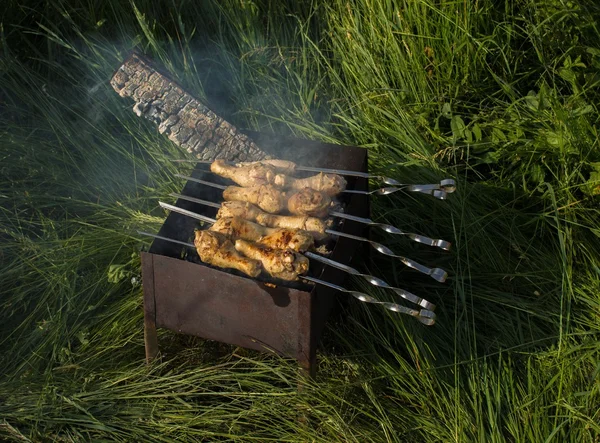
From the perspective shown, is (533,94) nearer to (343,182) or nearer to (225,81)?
(343,182)

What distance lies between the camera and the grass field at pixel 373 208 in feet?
10.7

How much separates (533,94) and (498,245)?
3.50 feet

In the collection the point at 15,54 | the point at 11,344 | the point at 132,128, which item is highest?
the point at 15,54

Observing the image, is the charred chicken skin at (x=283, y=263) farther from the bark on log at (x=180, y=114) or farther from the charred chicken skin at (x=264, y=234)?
the bark on log at (x=180, y=114)

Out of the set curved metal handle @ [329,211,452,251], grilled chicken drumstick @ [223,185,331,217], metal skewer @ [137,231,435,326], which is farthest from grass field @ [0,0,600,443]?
grilled chicken drumstick @ [223,185,331,217]

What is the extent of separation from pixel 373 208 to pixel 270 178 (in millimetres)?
1059

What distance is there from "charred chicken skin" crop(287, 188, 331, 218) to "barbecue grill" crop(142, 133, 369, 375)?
145 mm

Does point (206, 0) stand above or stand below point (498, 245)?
above

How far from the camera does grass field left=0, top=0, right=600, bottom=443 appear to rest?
10.7 ft

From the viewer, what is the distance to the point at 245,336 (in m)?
3.16

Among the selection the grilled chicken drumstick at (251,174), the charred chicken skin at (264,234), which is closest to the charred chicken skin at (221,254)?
the charred chicken skin at (264,234)

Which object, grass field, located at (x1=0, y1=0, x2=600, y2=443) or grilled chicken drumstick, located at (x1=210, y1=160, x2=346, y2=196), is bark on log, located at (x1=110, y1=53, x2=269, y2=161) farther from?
grass field, located at (x1=0, y1=0, x2=600, y2=443)

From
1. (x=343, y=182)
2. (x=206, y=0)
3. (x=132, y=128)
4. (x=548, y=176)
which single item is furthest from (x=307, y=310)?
(x=206, y=0)

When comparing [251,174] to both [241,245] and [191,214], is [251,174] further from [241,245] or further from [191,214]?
[241,245]
